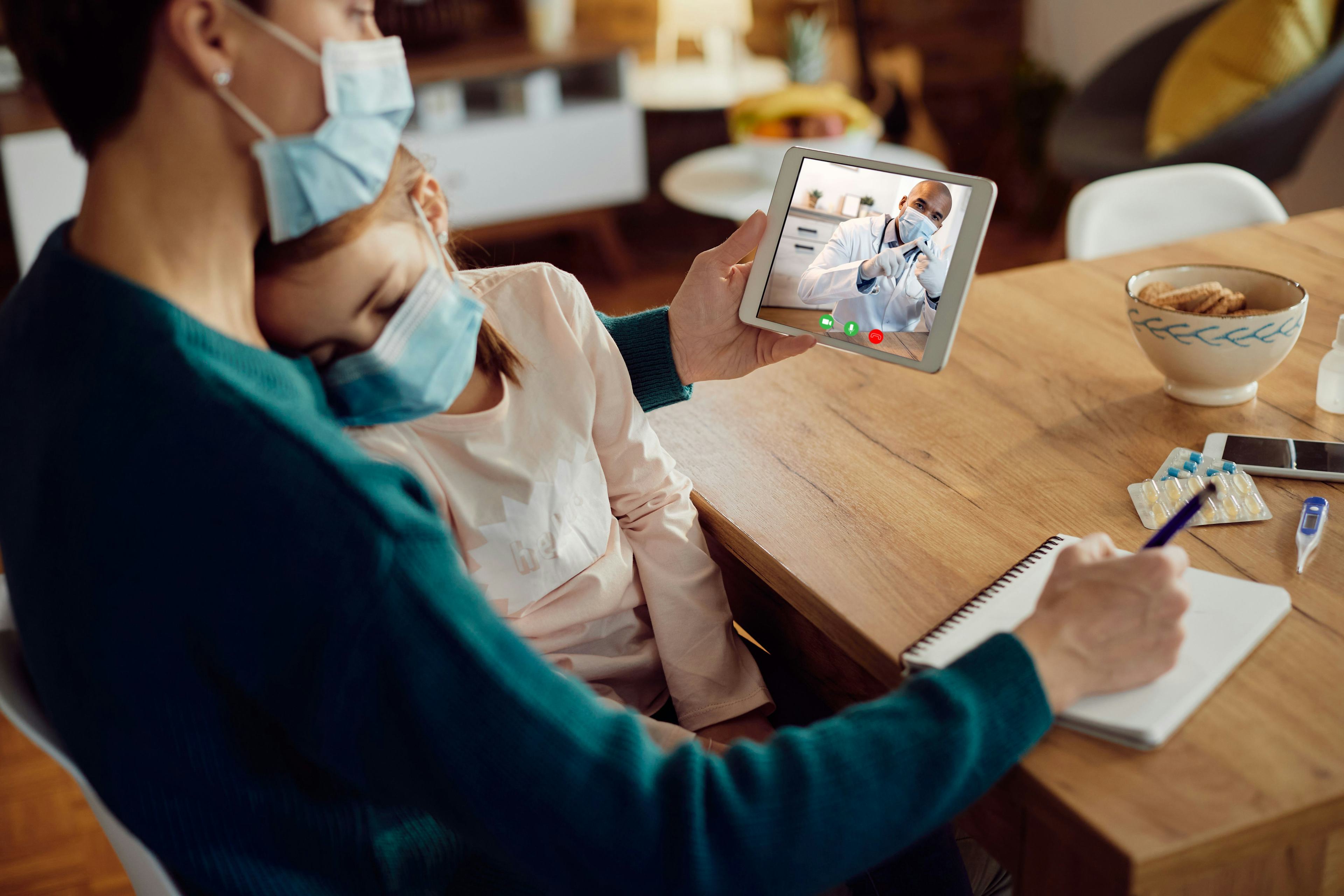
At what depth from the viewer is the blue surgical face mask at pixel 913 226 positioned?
0.89 m

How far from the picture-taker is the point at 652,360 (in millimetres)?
1036

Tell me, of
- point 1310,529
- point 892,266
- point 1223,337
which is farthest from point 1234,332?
point 892,266

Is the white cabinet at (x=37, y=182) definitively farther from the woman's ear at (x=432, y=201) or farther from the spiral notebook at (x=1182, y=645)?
the spiral notebook at (x=1182, y=645)

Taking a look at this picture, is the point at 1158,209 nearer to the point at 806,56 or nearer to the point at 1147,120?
the point at 1147,120

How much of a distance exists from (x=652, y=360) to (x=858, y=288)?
0.68 ft

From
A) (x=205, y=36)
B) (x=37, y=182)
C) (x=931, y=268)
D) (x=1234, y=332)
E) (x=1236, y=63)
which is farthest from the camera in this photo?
(x=37, y=182)

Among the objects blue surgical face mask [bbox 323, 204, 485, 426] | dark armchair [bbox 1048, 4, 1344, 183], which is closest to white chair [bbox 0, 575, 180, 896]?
blue surgical face mask [bbox 323, 204, 485, 426]

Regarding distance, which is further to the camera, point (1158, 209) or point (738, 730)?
point (1158, 209)

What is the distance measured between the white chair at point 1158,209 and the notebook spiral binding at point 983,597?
0.95 m

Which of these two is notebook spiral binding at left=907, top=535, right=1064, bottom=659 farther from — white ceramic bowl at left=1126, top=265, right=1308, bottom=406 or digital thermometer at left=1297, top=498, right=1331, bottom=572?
white ceramic bowl at left=1126, top=265, right=1308, bottom=406

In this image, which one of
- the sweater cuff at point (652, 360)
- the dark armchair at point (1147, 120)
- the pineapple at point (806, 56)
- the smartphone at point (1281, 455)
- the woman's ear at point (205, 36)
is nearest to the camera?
the woman's ear at point (205, 36)

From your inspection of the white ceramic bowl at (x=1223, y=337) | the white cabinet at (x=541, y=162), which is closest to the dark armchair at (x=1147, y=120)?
the white cabinet at (x=541, y=162)

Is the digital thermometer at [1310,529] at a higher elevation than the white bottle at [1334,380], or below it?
below

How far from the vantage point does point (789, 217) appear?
3.17 ft
